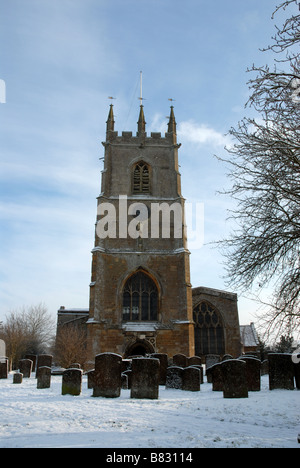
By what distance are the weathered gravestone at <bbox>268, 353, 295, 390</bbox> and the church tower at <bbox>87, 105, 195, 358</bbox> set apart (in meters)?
10.1

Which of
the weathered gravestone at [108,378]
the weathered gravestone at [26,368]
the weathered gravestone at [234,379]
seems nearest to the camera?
the weathered gravestone at [234,379]

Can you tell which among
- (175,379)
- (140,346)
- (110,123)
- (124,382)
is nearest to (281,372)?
(175,379)

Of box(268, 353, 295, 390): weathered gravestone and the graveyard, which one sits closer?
the graveyard

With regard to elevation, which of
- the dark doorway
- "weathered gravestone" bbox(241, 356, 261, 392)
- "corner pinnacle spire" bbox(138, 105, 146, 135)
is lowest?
"weathered gravestone" bbox(241, 356, 261, 392)

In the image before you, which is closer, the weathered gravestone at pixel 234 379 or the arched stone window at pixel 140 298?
the weathered gravestone at pixel 234 379

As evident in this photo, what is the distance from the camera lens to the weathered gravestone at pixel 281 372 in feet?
33.0

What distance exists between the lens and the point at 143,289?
21.8 meters

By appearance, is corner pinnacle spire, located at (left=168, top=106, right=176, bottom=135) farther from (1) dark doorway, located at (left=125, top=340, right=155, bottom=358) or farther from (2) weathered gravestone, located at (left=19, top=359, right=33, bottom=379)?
(2) weathered gravestone, located at (left=19, top=359, right=33, bottom=379)

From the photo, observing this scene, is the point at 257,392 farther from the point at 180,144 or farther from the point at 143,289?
the point at 180,144

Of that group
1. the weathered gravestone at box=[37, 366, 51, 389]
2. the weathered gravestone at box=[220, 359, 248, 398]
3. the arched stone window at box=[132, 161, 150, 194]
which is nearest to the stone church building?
the arched stone window at box=[132, 161, 150, 194]

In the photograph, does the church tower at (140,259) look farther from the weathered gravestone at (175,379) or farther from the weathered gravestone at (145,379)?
the weathered gravestone at (145,379)

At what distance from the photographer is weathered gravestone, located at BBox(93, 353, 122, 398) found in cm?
948

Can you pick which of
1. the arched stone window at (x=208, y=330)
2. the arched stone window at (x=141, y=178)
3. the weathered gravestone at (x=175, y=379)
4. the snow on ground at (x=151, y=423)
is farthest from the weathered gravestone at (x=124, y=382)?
the arched stone window at (x=141, y=178)

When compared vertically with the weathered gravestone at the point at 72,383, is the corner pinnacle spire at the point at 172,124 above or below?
above
